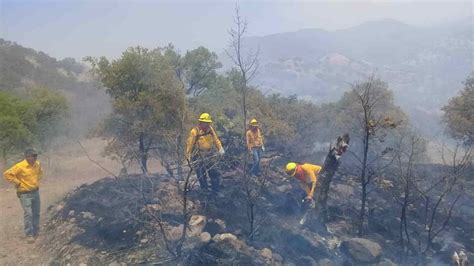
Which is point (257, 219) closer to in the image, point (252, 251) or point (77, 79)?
point (252, 251)

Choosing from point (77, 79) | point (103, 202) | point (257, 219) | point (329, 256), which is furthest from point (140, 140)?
point (77, 79)

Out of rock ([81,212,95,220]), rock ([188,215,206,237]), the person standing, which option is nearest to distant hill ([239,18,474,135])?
→ rock ([188,215,206,237])

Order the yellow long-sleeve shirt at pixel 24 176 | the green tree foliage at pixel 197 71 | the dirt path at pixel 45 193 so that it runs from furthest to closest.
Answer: the green tree foliage at pixel 197 71
the yellow long-sleeve shirt at pixel 24 176
the dirt path at pixel 45 193

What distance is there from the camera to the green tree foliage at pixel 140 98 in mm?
10570

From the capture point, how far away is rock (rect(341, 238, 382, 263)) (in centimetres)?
724

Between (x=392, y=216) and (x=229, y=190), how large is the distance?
393cm

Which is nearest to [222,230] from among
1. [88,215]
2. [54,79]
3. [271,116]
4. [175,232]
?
[175,232]

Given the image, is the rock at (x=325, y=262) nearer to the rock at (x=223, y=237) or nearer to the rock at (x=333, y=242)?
the rock at (x=333, y=242)

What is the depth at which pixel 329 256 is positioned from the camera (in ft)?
24.8

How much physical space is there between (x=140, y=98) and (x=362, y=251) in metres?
6.42

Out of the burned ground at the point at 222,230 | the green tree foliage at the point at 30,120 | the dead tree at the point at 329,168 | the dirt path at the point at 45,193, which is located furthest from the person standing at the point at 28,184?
the dead tree at the point at 329,168

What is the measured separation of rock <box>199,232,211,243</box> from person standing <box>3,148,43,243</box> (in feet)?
11.1

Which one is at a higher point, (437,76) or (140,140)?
(437,76)

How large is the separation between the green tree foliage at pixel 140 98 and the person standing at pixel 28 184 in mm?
2622
